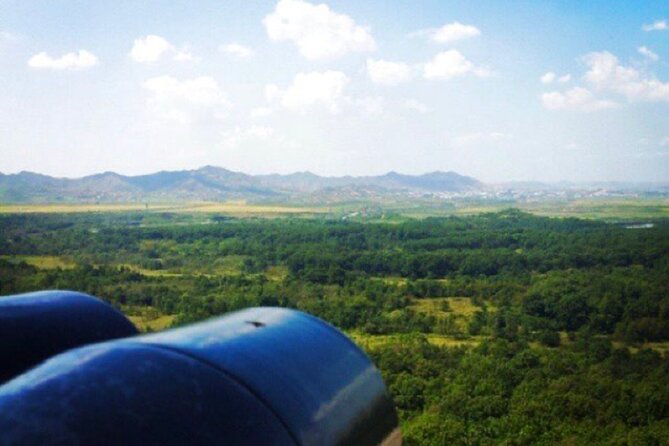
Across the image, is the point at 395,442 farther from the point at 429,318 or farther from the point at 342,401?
the point at 429,318

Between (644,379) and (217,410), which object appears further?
(644,379)

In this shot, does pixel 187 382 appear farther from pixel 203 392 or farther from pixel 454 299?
pixel 454 299

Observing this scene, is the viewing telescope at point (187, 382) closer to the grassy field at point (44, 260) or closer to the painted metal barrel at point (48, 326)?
the painted metal barrel at point (48, 326)

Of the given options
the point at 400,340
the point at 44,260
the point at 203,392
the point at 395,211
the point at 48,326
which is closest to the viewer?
the point at 203,392

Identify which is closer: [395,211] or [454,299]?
[454,299]

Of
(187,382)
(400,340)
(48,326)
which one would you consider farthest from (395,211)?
(187,382)

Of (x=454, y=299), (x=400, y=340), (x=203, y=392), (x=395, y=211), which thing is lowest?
(x=454, y=299)

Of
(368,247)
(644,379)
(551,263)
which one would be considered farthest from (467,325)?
(368,247)
